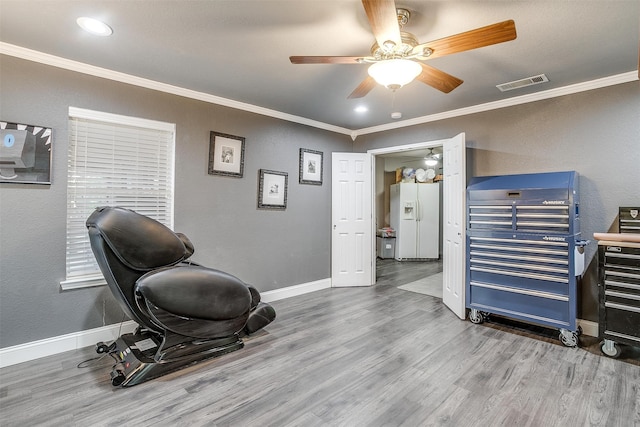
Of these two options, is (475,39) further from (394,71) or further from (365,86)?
(365,86)

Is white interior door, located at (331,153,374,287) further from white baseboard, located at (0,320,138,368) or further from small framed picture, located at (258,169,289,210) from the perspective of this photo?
white baseboard, located at (0,320,138,368)

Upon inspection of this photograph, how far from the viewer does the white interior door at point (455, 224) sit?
11.1 feet

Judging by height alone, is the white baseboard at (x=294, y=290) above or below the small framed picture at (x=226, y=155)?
below

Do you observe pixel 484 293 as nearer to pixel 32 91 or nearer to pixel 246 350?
pixel 246 350

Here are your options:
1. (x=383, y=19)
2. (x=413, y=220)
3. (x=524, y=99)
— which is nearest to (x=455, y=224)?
(x=524, y=99)

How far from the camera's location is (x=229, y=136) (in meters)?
3.59

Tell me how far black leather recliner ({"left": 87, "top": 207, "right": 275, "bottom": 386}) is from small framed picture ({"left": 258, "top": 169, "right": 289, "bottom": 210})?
175 centimetres

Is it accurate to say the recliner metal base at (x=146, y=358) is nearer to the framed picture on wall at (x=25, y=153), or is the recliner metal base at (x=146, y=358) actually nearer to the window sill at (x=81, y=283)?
the window sill at (x=81, y=283)

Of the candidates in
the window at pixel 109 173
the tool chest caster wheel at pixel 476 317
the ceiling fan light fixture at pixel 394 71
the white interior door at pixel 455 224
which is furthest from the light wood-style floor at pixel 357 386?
the ceiling fan light fixture at pixel 394 71

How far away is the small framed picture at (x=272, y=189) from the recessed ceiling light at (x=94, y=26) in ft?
6.76

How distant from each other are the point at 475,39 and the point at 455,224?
2319 millimetres

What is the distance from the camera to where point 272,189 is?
402 centimetres

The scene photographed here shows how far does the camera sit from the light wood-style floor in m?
1.79

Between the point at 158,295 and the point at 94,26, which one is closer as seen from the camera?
the point at 158,295
